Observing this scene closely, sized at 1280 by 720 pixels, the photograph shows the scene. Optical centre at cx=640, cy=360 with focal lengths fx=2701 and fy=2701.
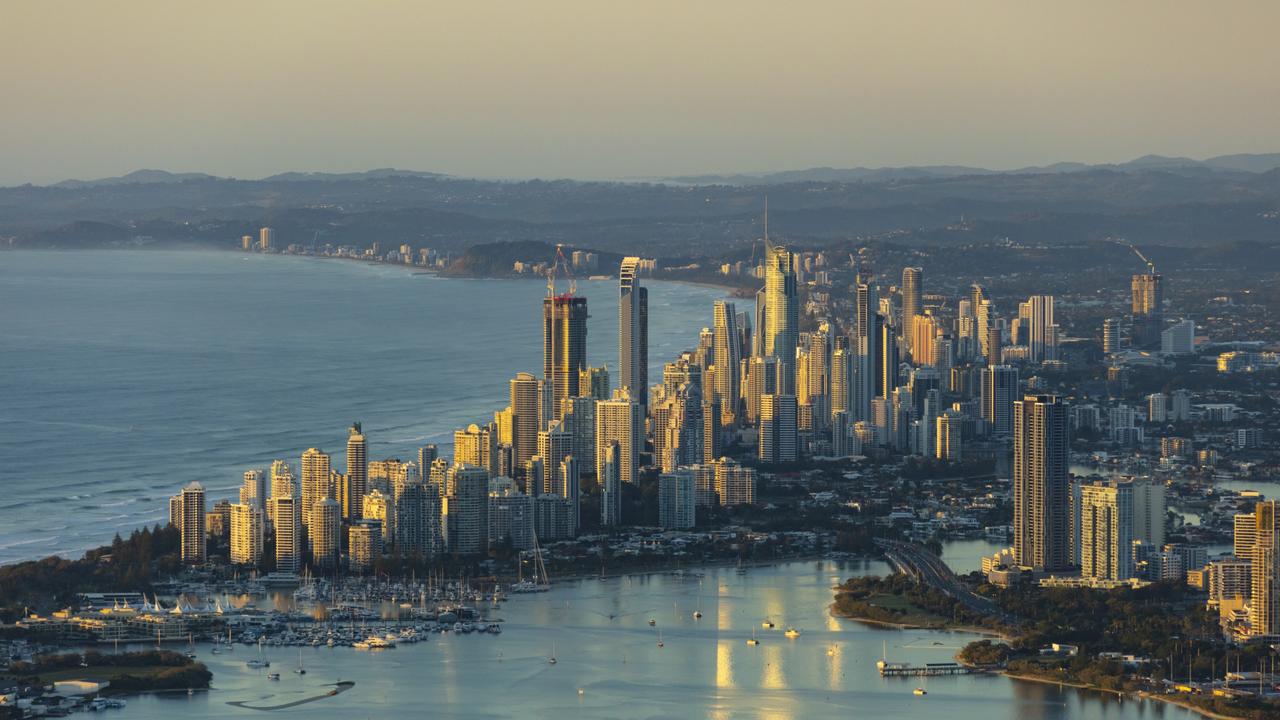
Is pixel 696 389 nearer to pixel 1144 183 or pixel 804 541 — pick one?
pixel 804 541

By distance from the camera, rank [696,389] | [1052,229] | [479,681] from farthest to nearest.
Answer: [1052,229]
[696,389]
[479,681]

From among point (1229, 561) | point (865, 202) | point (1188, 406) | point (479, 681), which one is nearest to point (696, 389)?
point (1188, 406)

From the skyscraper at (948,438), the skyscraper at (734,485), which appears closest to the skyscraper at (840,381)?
the skyscraper at (948,438)

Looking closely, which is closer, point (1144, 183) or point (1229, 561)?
point (1229, 561)

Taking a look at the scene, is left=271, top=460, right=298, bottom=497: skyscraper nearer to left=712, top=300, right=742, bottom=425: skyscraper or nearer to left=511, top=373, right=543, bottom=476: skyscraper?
left=511, top=373, right=543, bottom=476: skyscraper

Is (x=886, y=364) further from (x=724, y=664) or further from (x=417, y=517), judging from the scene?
(x=724, y=664)

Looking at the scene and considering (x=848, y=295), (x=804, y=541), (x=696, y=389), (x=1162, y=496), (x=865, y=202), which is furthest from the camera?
(x=865, y=202)

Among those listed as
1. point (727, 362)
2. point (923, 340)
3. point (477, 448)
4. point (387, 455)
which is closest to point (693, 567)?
point (477, 448)
